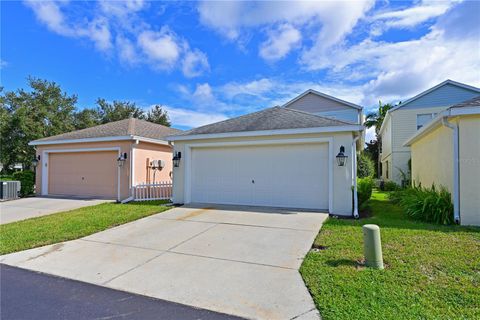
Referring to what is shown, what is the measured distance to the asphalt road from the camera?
2871 mm

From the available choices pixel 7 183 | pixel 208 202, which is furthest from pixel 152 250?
pixel 7 183

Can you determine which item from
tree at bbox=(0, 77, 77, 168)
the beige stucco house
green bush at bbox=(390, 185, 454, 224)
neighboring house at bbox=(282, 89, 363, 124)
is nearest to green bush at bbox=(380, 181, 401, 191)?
neighboring house at bbox=(282, 89, 363, 124)

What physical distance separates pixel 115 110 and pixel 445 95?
3273 cm

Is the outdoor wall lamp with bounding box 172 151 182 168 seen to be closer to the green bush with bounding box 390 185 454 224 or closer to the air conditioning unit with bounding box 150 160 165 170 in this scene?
the air conditioning unit with bounding box 150 160 165 170

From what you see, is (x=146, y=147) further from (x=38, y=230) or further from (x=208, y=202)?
(x=38, y=230)

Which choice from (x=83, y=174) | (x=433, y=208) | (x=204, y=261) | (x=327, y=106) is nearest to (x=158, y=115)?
(x=83, y=174)

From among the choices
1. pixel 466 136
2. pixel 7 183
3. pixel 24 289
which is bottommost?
pixel 24 289

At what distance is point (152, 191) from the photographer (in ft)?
38.8

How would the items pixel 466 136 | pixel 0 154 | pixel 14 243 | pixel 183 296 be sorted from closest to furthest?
pixel 183 296
pixel 14 243
pixel 466 136
pixel 0 154

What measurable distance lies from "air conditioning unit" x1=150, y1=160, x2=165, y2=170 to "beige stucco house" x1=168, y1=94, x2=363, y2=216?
9.31 feet

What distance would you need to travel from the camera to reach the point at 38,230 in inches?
255

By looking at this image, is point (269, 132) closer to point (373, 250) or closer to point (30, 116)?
point (373, 250)

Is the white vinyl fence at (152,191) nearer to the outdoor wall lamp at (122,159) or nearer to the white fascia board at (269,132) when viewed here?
the outdoor wall lamp at (122,159)

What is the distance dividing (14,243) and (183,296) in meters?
4.69
